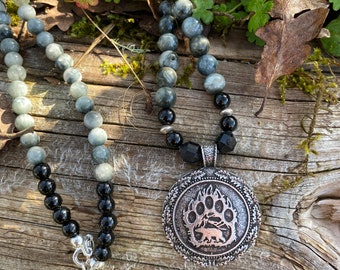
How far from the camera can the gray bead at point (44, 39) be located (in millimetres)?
2830

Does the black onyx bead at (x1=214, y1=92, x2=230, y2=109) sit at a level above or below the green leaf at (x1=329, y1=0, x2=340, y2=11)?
below

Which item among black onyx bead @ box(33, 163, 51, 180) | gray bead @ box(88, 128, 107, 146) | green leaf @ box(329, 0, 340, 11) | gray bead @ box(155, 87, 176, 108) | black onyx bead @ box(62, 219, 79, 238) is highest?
green leaf @ box(329, 0, 340, 11)

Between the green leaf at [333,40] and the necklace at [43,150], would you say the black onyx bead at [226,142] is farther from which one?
the green leaf at [333,40]

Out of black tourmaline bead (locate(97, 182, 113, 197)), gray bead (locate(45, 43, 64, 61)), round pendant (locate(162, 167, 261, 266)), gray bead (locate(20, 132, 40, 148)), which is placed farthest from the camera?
gray bead (locate(45, 43, 64, 61))

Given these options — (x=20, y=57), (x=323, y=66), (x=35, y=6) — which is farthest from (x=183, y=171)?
(x=35, y=6)

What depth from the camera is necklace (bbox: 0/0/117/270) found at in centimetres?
257

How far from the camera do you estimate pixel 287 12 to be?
8.44ft

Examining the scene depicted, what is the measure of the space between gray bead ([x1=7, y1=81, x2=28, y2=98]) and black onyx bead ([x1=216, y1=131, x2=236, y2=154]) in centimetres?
116

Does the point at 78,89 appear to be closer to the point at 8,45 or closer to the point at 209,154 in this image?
the point at 8,45

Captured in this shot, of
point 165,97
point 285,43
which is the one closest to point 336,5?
point 285,43

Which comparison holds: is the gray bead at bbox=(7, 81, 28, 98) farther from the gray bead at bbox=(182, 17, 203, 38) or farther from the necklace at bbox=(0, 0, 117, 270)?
the gray bead at bbox=(182, 17, 203, 38)

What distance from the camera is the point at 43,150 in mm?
2688

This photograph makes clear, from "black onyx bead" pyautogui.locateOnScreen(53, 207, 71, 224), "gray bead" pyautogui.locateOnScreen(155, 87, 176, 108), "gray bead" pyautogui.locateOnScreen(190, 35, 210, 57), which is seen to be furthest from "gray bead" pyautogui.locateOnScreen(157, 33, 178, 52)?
"black onyx bead" pyautogui.locateOnScreen(53, 207, 71, 224)

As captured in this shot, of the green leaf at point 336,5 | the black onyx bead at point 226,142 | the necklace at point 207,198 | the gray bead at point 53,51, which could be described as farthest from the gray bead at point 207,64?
the gray bead at point 53,51
